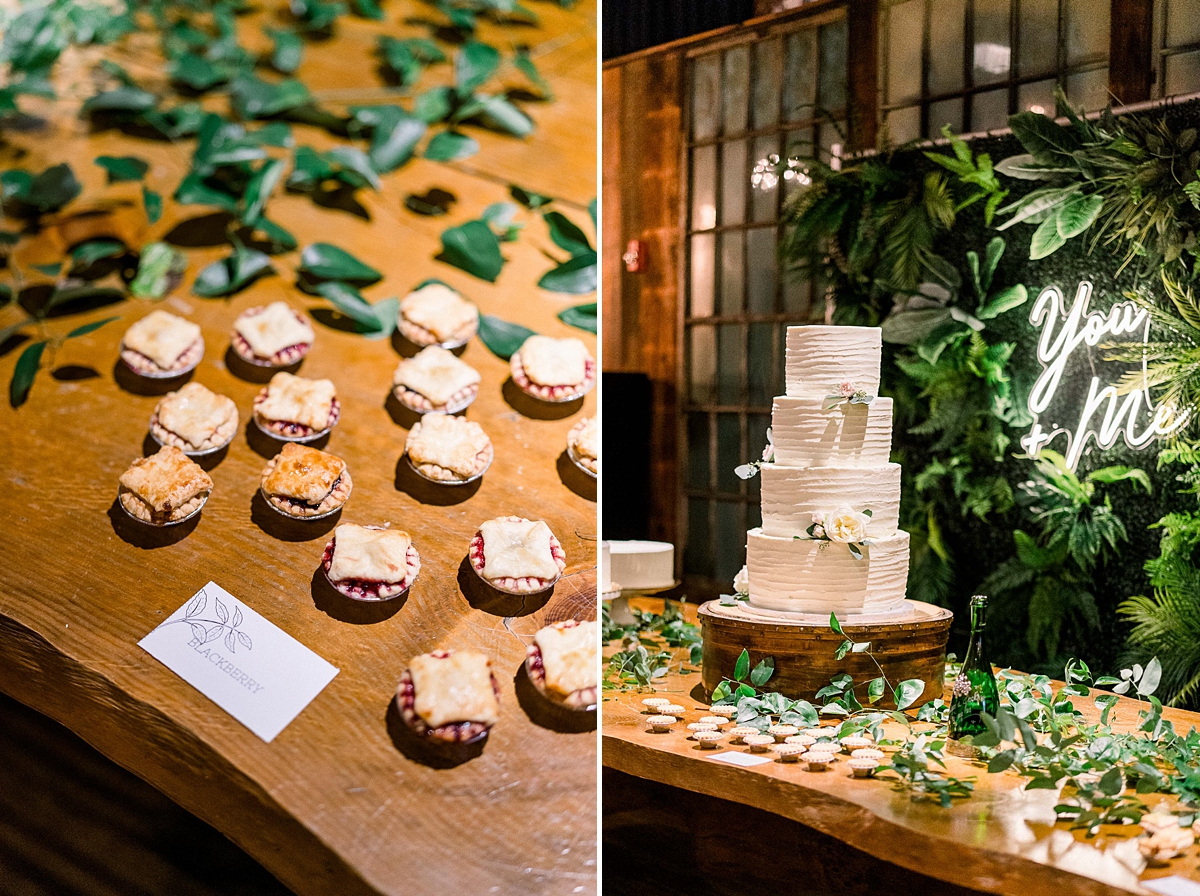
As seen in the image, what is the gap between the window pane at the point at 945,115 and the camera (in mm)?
2674

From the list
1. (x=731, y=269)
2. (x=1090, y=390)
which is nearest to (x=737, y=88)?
(x=731, y=269)

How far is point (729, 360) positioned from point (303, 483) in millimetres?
1449

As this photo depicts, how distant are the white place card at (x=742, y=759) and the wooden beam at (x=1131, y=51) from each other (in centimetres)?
189

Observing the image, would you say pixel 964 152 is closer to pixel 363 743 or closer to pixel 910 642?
pixel 910 642

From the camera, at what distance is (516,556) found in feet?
4.12

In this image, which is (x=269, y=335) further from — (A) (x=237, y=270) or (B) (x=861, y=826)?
(B) (x=861, y=826)

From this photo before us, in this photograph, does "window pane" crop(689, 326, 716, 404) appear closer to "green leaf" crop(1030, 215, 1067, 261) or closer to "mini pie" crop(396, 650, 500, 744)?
"green leaf" crop(1030, 215, 1067, 261)

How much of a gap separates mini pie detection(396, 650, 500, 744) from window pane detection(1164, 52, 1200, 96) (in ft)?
7.57

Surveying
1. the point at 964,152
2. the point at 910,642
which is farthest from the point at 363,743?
the point at 964,152

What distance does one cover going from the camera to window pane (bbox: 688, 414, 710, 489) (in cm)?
248

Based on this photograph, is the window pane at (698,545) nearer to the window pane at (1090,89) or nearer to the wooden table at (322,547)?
the wooden table at (322,547)

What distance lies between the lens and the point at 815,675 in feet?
6.80

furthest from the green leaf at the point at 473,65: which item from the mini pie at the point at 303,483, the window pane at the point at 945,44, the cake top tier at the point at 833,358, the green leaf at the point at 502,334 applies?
the window pane at the point at 945,44

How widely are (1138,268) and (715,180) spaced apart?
43.4 inches
